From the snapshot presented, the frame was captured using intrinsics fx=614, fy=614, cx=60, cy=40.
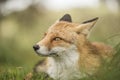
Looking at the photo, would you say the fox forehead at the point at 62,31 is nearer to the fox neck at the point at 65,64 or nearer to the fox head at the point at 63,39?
the fox head at the point at 63,39

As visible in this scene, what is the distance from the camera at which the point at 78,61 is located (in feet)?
28.0

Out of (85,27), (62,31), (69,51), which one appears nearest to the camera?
(69,51)

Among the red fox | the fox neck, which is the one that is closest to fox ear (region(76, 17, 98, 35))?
the red fox

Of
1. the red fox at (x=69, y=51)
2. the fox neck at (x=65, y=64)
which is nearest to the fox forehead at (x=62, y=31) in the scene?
the red fox at (x=69, y=51)

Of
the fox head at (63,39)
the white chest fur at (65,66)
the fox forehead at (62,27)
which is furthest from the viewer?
the fox forehead at (62,27)

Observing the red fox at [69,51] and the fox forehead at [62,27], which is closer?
the red fox at [69,51]

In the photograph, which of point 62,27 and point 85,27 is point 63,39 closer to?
point 62,27

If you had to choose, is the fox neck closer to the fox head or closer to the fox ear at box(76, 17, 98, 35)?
the fox head

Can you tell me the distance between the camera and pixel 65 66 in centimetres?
865

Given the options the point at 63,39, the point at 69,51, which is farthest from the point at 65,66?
the point at 63,39

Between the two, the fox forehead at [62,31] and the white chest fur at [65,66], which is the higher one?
the fox forehead at [62,31]

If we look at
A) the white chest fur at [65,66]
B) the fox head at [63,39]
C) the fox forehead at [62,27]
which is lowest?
the white chest fur at [65,66]

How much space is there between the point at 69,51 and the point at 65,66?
0.76 ft

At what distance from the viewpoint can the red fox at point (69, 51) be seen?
27.8 feet
